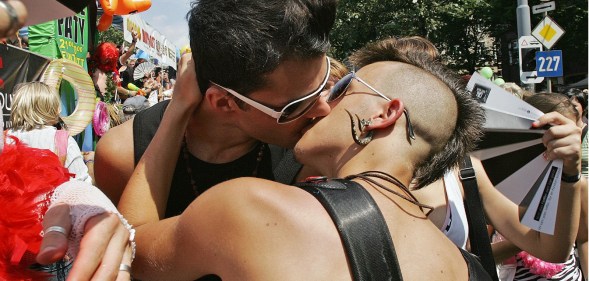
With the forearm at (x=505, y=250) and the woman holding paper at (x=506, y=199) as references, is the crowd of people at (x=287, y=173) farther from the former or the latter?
the forearm at (x=505, y=250)

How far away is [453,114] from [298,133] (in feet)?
1.57

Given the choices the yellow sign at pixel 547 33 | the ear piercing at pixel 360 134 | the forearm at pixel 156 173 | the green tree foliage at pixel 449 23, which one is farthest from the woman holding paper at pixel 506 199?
the green tree foliage at pixel 449 23

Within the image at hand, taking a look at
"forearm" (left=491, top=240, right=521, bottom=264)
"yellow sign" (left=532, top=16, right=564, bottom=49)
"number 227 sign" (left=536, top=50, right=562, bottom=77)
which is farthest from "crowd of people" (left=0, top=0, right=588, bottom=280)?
"number 227 sign" (left=536, top=50, right=562, bottom=77)

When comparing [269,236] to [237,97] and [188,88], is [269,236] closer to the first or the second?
[237,97]

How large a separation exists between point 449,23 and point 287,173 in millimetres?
25154

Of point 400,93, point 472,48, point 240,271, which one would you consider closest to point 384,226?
point 240,271

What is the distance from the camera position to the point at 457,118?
173cm

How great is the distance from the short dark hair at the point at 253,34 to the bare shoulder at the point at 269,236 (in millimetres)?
430

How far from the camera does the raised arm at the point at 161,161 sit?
168 centimetres

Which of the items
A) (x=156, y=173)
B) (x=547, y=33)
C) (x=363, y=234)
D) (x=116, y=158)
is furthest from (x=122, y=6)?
(x=547, y=33)

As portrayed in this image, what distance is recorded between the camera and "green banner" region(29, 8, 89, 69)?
601 centimetres

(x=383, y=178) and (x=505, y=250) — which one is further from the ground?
(x=383, y=178)

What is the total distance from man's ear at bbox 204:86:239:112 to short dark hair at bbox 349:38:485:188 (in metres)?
0.54

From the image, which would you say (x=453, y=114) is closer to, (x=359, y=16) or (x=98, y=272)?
(x=98, y=272)
